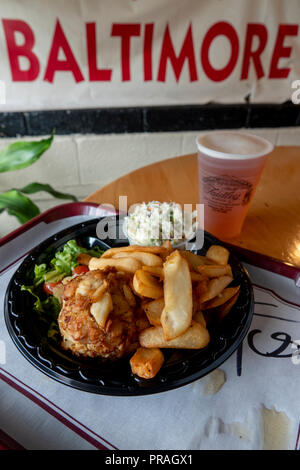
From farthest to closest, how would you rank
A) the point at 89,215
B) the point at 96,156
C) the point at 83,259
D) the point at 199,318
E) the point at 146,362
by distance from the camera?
the point at 96,156
the point at 89,215
the point at 83,259
the point at 199,318
the point at 146,362

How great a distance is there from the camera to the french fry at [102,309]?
0.71 meters

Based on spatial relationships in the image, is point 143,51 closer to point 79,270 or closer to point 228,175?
point 228,175

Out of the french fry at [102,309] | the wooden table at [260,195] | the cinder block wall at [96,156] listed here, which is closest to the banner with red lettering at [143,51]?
the cinder block wall at [96,156]

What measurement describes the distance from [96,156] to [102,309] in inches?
71.4

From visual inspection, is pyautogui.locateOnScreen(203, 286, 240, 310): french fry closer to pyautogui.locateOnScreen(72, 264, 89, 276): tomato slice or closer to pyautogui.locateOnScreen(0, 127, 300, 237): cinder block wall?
pyautogui.locateOnScreen(72, 264, 89, 276): tomato slice

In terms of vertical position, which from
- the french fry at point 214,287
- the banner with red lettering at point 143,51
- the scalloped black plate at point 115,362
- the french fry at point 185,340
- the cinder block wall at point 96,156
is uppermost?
the banner with red lettering at point 143,51

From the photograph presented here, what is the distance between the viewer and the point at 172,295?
734 mm

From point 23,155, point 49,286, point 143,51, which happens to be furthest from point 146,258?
point 143,51

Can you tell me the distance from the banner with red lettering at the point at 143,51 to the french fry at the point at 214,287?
1668 millimetres

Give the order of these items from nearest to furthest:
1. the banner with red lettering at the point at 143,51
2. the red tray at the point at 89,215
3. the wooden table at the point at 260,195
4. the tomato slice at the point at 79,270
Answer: the red tray at the point at 89,215
the tomato slice at the point at 79,270
the wooden table at the point at 260,195
the banner with red lettering at the point at 143,51

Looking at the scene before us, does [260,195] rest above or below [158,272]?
below

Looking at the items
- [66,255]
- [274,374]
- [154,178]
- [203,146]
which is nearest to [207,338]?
[274,374]

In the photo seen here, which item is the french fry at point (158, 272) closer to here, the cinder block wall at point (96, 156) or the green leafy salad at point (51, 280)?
the green leafy salad at point (51, 280)
